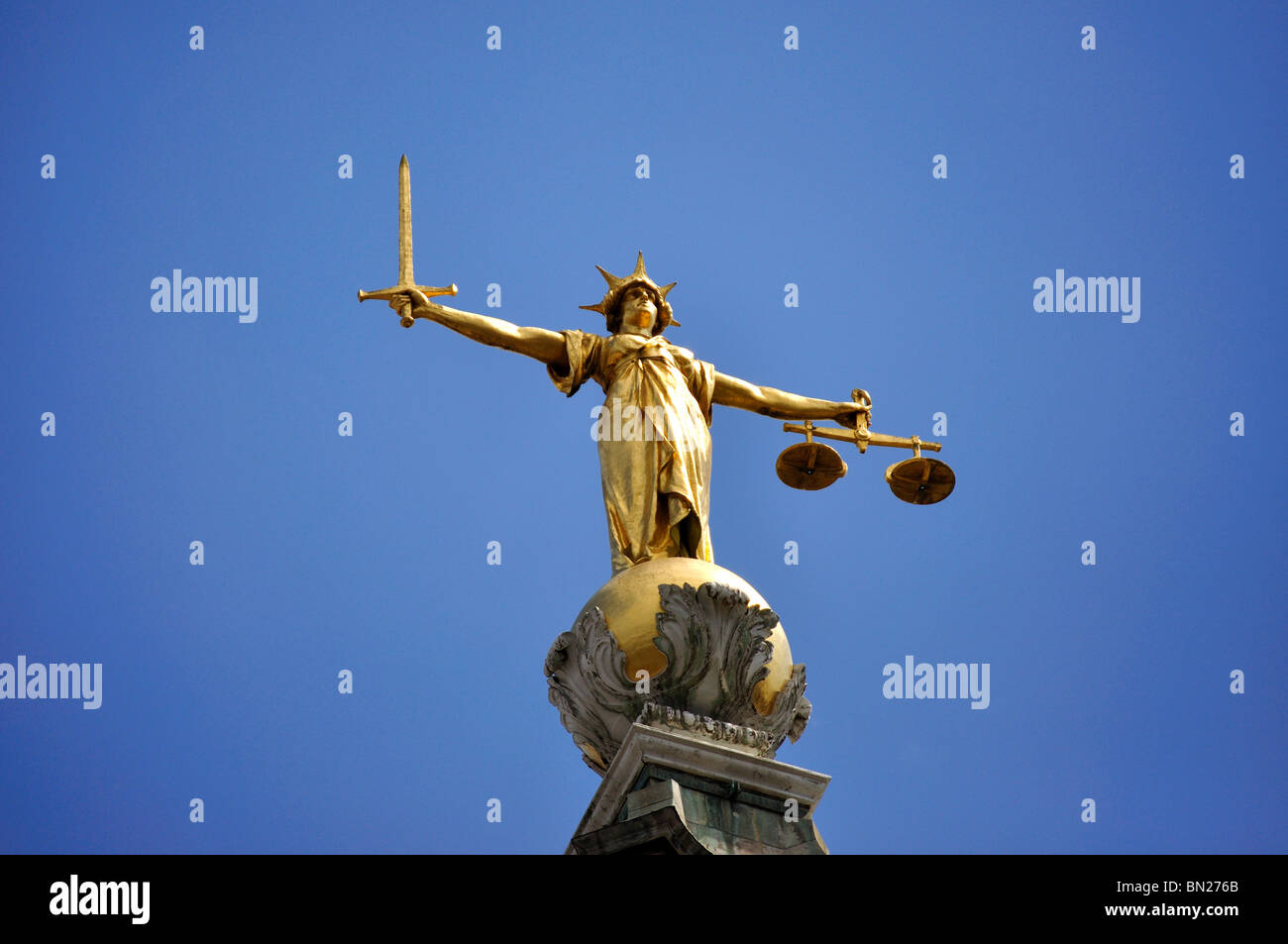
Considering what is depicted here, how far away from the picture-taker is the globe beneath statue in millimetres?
22078

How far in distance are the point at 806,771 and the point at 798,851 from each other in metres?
0.85

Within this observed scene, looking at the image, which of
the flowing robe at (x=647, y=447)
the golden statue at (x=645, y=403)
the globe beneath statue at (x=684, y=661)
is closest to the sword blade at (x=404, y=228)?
the golden statue at (x=645, y=403)

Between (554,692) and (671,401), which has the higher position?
(671,401)

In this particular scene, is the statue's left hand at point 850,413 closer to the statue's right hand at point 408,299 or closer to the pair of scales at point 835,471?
the pair of scales at point 835,471

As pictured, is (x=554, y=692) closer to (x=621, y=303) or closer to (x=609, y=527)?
(x=609, y=527)

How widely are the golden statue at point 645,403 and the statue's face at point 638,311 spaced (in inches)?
0.4

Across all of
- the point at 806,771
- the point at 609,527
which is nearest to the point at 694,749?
the point at 806,771

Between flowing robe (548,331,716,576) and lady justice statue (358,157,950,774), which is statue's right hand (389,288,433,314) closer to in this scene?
lady justice statue (358,157,950,774)

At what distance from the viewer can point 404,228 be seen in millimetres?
24016

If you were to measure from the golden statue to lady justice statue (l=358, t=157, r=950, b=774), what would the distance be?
0.7 inches

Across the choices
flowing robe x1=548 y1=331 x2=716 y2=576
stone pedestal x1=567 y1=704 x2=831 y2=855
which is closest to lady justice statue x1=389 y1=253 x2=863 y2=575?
flowing robe x1=548 y1=331 x2=716 y2=576

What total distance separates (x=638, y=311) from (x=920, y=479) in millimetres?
3618
